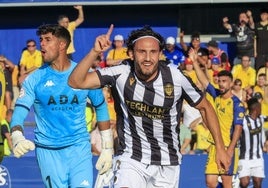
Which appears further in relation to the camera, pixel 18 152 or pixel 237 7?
pixel 237 7

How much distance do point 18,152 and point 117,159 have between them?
1.16 m

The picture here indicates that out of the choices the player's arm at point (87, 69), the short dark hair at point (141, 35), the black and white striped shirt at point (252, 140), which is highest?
the short dark hair at point (141, 35)

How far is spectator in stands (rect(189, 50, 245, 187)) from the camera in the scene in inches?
499

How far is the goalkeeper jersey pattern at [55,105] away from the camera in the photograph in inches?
352

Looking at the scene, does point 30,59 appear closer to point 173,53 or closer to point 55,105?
point 173,53

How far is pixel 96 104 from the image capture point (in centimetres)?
917

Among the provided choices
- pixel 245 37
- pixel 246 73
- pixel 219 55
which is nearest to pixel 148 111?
pixel 246 73

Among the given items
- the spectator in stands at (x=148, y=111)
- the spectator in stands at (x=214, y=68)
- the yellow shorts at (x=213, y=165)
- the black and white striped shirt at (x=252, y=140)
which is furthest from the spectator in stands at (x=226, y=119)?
the spectator in stands at (x=148, y=111)

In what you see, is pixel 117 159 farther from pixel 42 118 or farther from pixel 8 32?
pixel 8 32

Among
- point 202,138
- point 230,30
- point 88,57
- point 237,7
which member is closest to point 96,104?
point 88,57

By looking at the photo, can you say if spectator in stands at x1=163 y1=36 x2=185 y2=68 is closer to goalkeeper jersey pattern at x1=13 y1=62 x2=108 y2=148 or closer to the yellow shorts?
the yellow shorts

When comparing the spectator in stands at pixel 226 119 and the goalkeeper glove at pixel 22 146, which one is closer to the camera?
the goalkeeper glove at pixel 22 146

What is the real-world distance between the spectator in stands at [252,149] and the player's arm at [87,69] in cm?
733

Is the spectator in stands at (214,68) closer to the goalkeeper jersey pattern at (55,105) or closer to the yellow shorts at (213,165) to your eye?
the yellow shorts at (213,165)
